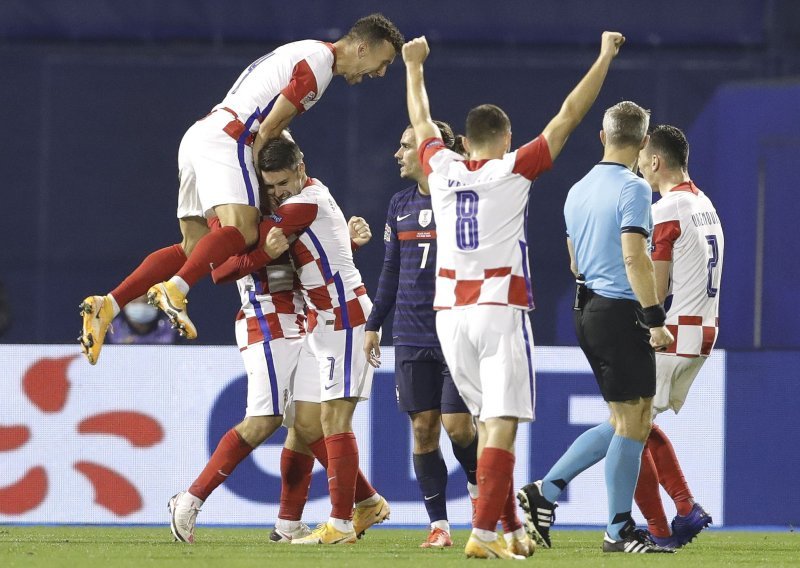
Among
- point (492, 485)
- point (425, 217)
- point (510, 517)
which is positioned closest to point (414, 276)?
point (425, 217)

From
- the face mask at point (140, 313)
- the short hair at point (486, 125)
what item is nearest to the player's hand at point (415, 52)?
the short hair at point (486, 125)

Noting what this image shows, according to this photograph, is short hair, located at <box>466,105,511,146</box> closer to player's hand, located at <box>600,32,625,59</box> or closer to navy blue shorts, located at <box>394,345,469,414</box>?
player's hand, located at <box>600,32,625,59</box>

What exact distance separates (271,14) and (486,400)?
11278 mm

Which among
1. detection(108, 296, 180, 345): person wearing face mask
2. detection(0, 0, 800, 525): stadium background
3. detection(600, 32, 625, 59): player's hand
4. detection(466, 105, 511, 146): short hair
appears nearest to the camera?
detection(466, 105, 511, 146): short hair

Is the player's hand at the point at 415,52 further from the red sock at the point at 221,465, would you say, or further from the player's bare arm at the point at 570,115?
the red sock at the point at 221,465

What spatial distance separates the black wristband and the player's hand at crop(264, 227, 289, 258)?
5.47 ft

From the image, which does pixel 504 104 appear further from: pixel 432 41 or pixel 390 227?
pixel 390 227

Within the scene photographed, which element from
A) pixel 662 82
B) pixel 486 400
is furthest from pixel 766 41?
pixel 486 400

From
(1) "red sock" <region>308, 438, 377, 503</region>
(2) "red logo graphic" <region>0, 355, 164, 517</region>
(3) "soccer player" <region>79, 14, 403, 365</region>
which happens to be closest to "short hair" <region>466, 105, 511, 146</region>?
(3) "soccer player" <region>79, 14, 403, 365</region>

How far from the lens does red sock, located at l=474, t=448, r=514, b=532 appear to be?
16.8ft

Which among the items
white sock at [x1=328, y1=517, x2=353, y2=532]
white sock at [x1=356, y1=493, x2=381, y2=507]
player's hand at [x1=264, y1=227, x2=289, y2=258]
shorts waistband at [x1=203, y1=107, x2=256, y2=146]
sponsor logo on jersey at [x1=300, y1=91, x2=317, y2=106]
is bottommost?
white sock at [x1=328, y1=517, x2=353, y2=532]

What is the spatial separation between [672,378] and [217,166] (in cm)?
231

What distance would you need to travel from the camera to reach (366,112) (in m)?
16.4

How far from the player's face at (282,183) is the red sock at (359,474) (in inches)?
47.0
